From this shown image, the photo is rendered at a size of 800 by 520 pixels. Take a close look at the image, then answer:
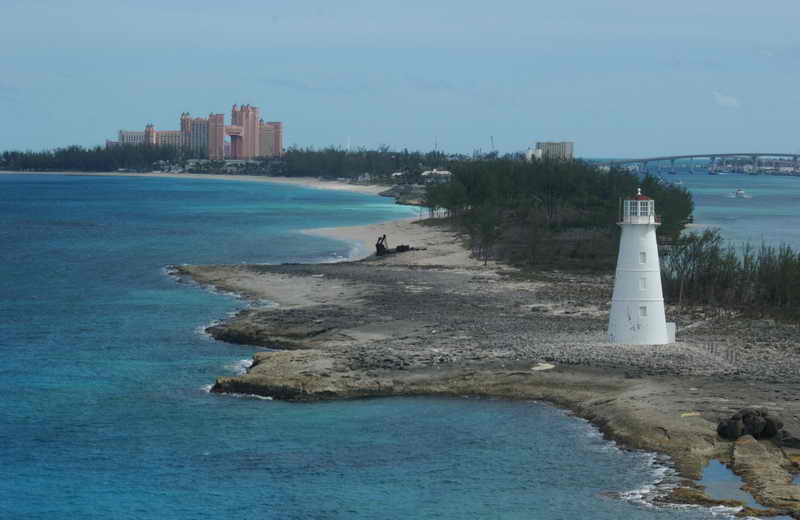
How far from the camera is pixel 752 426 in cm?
3222

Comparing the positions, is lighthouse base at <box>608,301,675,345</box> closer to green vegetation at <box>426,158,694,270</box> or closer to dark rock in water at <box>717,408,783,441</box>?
dark rock in water at <box>717,408,783,441</box>

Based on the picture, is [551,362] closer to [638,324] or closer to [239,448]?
[638,324]

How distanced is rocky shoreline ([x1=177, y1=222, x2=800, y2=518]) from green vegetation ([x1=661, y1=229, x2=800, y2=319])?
8.95ft

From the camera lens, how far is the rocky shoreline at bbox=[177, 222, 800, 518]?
3266cm

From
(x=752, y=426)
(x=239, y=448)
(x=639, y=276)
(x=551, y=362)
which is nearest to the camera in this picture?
(x=752, y=426)

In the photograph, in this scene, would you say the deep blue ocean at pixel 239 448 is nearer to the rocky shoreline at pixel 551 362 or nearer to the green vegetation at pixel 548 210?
the rocky shoreline at pixel 551 362

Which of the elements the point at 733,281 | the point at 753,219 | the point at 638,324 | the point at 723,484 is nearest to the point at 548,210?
the point at 753,219

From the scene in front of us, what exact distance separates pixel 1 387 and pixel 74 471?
1070 cm

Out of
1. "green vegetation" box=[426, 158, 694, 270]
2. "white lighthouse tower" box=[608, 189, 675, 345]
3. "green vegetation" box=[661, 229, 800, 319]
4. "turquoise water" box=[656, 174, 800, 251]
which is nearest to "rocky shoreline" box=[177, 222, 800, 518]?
"white lighthouse tower" box=[608, 189, 675, 345]

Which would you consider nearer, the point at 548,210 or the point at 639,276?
the point at 639,276

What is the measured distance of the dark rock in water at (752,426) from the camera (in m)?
32.1

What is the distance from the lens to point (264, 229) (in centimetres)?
11881

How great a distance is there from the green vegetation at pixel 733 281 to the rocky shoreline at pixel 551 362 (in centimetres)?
273

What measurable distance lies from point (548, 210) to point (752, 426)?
76.3 m
